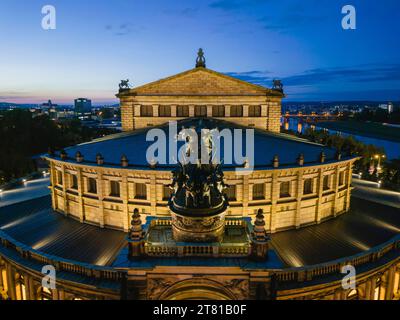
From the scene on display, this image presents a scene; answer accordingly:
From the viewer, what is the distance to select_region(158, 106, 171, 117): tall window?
36500 mm

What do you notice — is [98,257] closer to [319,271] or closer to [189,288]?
[189,288]

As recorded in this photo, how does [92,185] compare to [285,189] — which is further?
[92,185]

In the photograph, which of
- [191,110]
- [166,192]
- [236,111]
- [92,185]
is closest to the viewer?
[166,192]

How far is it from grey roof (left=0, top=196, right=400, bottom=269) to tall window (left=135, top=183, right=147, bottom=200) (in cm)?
355

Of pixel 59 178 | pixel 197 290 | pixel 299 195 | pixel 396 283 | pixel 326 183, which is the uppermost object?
pixel 59 178

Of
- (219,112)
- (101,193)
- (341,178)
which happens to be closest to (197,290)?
(101,193)

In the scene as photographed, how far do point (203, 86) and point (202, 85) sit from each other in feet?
0.56

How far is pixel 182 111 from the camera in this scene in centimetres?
3631

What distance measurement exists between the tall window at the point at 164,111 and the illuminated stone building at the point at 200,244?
0.12 m

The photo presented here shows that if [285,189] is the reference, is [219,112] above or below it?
above

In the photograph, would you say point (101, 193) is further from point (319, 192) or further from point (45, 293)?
point (319, 192)

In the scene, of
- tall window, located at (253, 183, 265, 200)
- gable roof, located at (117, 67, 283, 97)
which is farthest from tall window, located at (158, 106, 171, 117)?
tall window, located at (253, 183, 265, 200)
